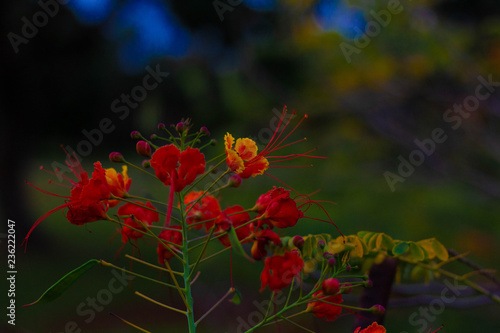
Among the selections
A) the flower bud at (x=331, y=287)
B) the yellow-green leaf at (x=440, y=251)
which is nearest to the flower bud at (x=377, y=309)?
the flower bud at (x=331, y=287)

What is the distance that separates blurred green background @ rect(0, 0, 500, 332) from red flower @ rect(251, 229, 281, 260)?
3.25 ft

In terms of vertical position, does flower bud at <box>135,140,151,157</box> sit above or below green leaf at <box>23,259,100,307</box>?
above

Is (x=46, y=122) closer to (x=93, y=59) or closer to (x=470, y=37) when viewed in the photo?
(x=93, y=59)

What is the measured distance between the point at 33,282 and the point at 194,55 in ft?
11.8

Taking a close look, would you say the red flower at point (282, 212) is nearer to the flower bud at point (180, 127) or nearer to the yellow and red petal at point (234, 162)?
the yellow and red petal at point (234, 162)

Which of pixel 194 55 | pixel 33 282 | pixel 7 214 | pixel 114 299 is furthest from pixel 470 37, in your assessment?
pixel 7 214

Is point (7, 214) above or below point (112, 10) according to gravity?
below

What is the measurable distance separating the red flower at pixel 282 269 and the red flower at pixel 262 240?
1.0 inches

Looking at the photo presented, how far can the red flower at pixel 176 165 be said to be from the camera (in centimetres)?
90

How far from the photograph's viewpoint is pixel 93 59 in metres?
7.79

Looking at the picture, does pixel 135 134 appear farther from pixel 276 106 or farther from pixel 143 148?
pixel 276 106

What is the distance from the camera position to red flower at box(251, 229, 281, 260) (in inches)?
36.6

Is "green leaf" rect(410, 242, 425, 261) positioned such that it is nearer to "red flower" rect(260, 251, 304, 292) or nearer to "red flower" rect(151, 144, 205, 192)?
"red flower" rect(260, 251, 304, 292)

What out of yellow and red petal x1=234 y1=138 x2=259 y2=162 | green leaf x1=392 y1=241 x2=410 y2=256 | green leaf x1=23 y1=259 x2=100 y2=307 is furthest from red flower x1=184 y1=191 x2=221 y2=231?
green leaf x1=392 y1=241 x2=410 y2=256
